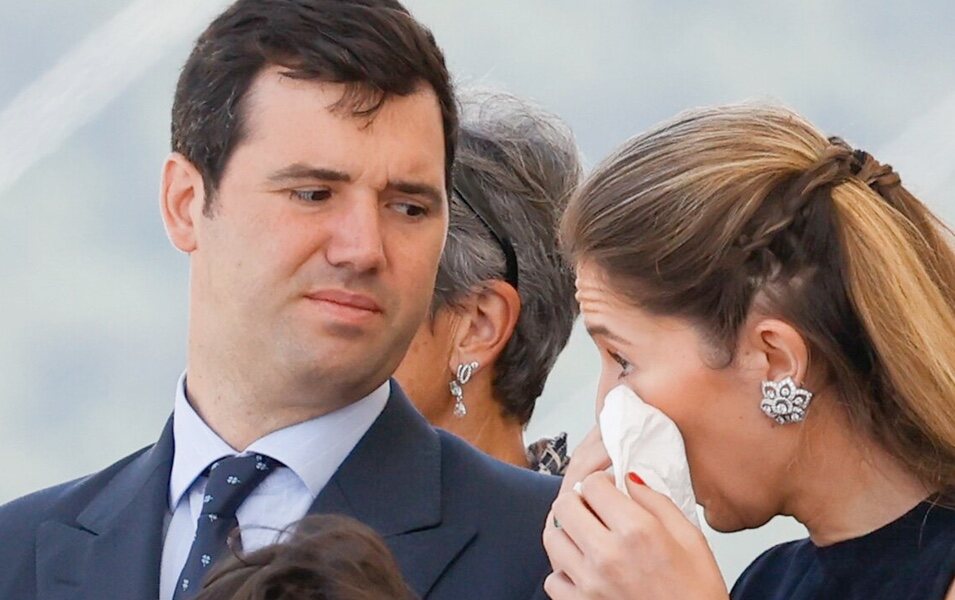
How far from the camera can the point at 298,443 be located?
8.15 feet

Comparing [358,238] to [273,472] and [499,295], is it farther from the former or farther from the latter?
[499,295]

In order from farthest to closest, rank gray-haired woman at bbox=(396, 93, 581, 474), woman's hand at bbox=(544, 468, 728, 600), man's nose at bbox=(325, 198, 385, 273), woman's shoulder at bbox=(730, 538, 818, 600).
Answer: gray-haired woman at bbox=(396, 93, 581, 474), woman's shoulder at bbox=(730, 538, 818, 600), man's nose at bbox=(325, 198, 385, 273), woman's hand at bbox=(544, 468, 728, 600)

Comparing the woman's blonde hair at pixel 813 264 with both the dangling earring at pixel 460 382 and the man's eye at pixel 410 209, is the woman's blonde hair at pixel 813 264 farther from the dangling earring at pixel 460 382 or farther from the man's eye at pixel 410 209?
the dangling earring at pixel 460 382

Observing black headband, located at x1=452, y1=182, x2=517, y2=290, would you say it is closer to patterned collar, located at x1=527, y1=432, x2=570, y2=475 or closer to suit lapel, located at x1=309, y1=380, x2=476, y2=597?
patterned collar, located at x1=527, y1=432, x2=570, y2=475

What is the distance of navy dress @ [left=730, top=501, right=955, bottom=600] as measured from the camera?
2.33 metres

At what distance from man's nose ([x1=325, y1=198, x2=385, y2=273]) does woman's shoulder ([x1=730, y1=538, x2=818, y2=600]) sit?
2.07ft

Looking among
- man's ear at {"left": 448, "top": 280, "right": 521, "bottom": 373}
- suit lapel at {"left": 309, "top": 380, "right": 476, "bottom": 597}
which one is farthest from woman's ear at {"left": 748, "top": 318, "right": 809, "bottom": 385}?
man's ear at {"left": 448, "top": 280, "right": 521, "bottom": 373}

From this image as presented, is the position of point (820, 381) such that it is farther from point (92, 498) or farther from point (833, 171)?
point (92, 498)

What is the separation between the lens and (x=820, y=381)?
7.76ft

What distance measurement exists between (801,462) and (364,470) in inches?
20.3

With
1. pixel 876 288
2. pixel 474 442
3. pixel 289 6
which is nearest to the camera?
pixel 876 288

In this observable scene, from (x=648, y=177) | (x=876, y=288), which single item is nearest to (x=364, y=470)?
(x=648, y=177)

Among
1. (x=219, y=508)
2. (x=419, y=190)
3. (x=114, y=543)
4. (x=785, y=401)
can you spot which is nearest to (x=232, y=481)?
(x=219, y=508)

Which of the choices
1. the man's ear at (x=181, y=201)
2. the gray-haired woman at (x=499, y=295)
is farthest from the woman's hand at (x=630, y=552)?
the gray-haired woman at (x=499, y=295)
